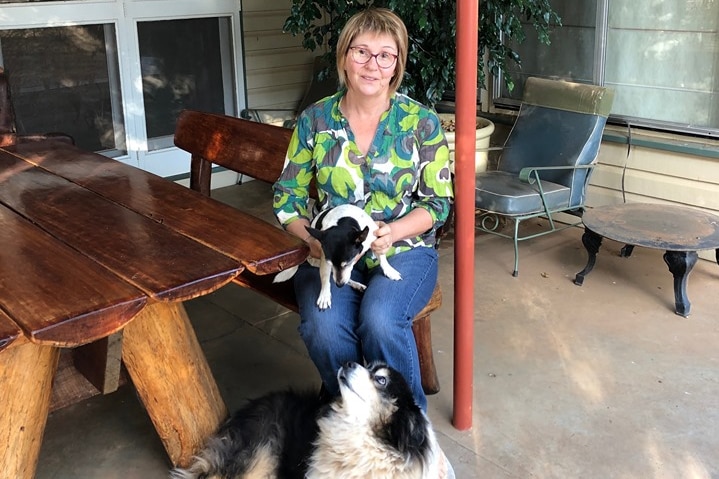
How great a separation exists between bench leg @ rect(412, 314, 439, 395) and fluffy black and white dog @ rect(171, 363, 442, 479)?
60 centimetres

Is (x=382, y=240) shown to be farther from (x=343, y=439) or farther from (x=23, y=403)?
(x=23, y=403)

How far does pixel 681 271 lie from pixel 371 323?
71.4 inches

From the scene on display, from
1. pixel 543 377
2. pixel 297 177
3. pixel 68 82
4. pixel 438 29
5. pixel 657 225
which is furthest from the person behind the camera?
pixel 68 82

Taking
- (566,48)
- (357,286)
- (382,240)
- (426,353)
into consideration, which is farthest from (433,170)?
(566,48)

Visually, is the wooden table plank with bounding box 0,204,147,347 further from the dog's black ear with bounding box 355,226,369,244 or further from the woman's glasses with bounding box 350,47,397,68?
the woman's glasses with bounding box 350,47,397,68

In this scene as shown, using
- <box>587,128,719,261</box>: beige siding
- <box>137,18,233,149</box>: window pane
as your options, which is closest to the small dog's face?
<box>587,128,719,261</box>: beige siding

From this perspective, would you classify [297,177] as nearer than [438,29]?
Yes

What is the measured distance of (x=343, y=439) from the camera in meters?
1.86

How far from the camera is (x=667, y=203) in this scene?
13.6 ft

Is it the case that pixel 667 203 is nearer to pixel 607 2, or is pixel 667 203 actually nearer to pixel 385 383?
pixel 607 2

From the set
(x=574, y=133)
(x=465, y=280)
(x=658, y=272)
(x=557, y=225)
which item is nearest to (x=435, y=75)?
(x=574, y=133)

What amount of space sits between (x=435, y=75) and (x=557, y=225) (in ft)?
4.01

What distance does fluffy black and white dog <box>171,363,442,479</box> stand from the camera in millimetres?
1824

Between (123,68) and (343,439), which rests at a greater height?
(123,68)
